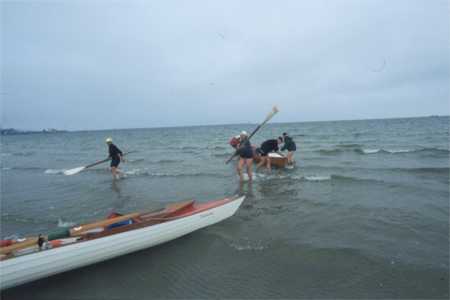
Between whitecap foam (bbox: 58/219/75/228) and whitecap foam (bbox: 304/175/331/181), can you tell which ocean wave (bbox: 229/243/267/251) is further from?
whitecap foam (bbox: 304/175/331/181)

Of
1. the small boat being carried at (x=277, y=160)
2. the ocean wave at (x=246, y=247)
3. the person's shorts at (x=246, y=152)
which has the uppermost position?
the person's shorts at (x=246, y=152)

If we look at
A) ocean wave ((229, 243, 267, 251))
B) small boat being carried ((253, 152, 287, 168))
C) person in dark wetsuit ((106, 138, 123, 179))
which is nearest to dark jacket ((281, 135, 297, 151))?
small boat being carried ((253, 152, 287, 168))

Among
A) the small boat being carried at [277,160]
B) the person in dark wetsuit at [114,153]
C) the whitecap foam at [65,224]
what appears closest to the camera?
the whitecap foam at [65,224]

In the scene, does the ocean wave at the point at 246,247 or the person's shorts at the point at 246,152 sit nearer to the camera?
the ocean wave at the point at 246,247

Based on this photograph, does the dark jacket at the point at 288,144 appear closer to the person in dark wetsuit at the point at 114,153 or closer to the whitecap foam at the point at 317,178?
the whitecap foam at the point at 317,178

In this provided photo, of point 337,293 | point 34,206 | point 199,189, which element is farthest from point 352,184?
point 34,206

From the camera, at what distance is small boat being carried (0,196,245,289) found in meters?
3.48

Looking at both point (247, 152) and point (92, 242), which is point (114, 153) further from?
point (92, 242)

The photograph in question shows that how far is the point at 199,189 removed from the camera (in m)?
9.73

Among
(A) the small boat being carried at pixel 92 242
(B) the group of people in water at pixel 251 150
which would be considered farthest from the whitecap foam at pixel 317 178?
(A) the small boat being carried at pixel 92 242

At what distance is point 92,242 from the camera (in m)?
3.91

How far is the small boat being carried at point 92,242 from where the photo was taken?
348 cm

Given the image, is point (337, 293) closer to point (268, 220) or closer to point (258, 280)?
point (258, 280)

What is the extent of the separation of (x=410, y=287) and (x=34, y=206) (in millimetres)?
10358
